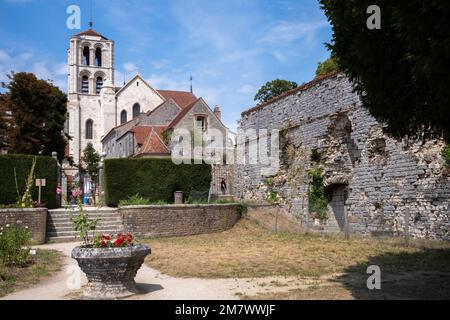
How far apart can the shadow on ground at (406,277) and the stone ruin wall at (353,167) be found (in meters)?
1.72

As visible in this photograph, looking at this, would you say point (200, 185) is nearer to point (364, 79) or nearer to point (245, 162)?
point (245, 162)

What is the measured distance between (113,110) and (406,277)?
48.4m

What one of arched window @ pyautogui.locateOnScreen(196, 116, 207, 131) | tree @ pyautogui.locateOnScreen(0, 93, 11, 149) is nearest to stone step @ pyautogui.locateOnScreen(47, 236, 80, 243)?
tree @ pyautogui.locateOnScreen(0, 93, 11, 149)

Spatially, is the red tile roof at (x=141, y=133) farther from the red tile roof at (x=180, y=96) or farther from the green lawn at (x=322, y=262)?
the green lawn at (x=322, y=262)

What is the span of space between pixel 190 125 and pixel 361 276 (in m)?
32.8

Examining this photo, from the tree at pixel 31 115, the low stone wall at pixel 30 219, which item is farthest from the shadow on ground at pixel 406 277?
the tree at pixel 31 115

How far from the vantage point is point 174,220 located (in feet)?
55.1

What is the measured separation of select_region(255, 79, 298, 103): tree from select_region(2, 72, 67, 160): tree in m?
22.3

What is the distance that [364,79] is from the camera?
247 inches

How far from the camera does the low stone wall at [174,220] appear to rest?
16.3 meters

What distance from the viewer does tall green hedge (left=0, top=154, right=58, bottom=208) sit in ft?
57.8

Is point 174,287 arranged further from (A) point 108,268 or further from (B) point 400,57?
(B) point 400,57
